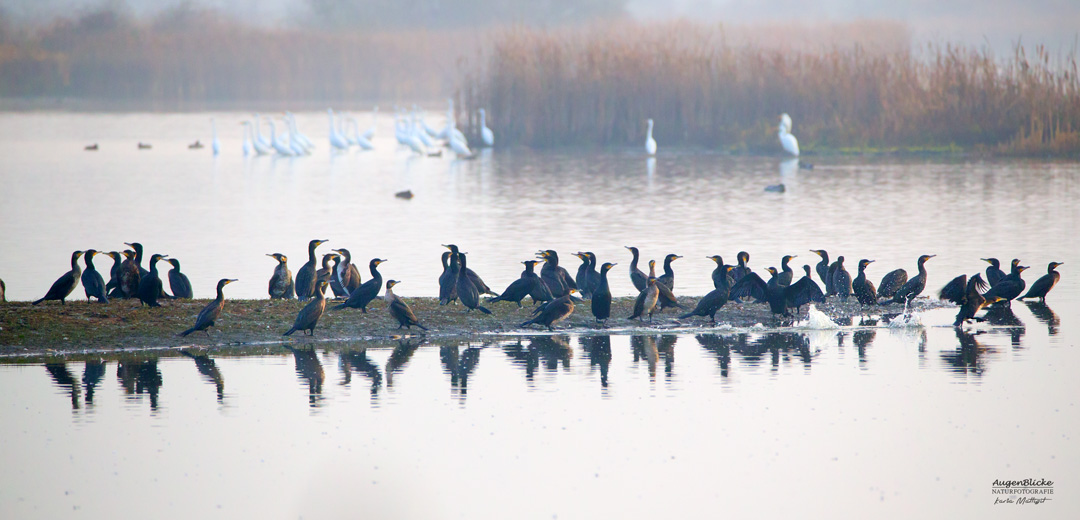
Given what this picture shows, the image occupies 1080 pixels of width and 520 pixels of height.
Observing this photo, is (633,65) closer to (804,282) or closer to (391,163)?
(391,163)

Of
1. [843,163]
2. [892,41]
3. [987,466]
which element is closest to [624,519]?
[987,466]

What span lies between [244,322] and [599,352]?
2.92 m

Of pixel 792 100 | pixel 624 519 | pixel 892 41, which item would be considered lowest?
pixel 624 519

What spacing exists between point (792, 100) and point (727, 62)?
195cm

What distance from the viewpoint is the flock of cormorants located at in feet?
33.4

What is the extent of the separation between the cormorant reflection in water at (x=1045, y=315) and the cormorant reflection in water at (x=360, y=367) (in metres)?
5.52

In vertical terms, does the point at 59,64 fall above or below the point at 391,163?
above

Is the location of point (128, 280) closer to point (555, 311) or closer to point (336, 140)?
point (555, 311)

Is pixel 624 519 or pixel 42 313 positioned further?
pixel 42 313

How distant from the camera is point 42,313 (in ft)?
32.8

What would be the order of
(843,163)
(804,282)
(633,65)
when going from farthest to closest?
(633,65) → (843,163) → (804,282)

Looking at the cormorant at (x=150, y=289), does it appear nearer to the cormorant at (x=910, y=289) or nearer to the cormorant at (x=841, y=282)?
the cormorant at (x=841, y=282)

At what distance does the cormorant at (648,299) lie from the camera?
1030 cm

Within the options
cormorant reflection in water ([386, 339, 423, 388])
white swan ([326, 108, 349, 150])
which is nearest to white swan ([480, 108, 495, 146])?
white swan ([326, 108, 349, 150])
